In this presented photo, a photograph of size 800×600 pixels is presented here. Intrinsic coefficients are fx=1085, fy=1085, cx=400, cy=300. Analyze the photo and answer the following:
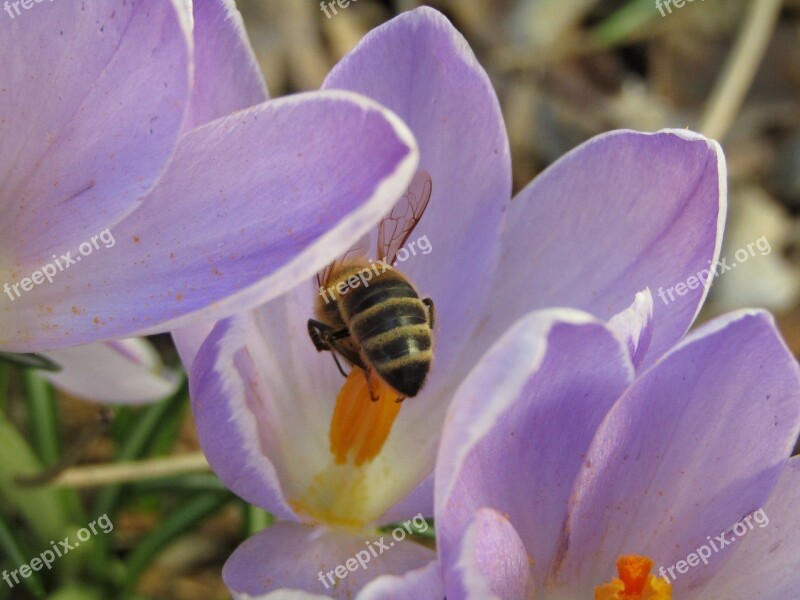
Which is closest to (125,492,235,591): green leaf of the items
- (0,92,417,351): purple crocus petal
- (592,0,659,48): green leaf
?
(0,92,417,351): purple crocus petal

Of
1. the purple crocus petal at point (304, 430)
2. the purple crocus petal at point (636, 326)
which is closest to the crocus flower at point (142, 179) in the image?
the purple crocus petal at point (304, 430)

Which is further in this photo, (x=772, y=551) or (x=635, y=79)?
(x=635, y=79)

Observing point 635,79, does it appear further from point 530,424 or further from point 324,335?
point 530,424

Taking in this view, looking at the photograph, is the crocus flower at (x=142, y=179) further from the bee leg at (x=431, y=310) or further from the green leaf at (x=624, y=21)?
the green leaf at (x=624, y=21)

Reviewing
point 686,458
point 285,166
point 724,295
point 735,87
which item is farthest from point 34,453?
point 735,87

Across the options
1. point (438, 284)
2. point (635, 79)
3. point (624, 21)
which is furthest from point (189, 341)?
point (635, 79)

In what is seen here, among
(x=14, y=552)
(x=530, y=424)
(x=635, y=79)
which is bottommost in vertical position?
(x=635, y=79)

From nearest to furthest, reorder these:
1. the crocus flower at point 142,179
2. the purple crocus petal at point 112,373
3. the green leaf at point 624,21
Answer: the crocus flower at point 142,179, the purple crocus petal at point 112,373, the green leaf at point 624,21

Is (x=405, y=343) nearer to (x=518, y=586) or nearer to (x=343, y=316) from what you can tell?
(x=343, y=316)

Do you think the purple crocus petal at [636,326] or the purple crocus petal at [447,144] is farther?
the purple crocus petal at [447,144]
